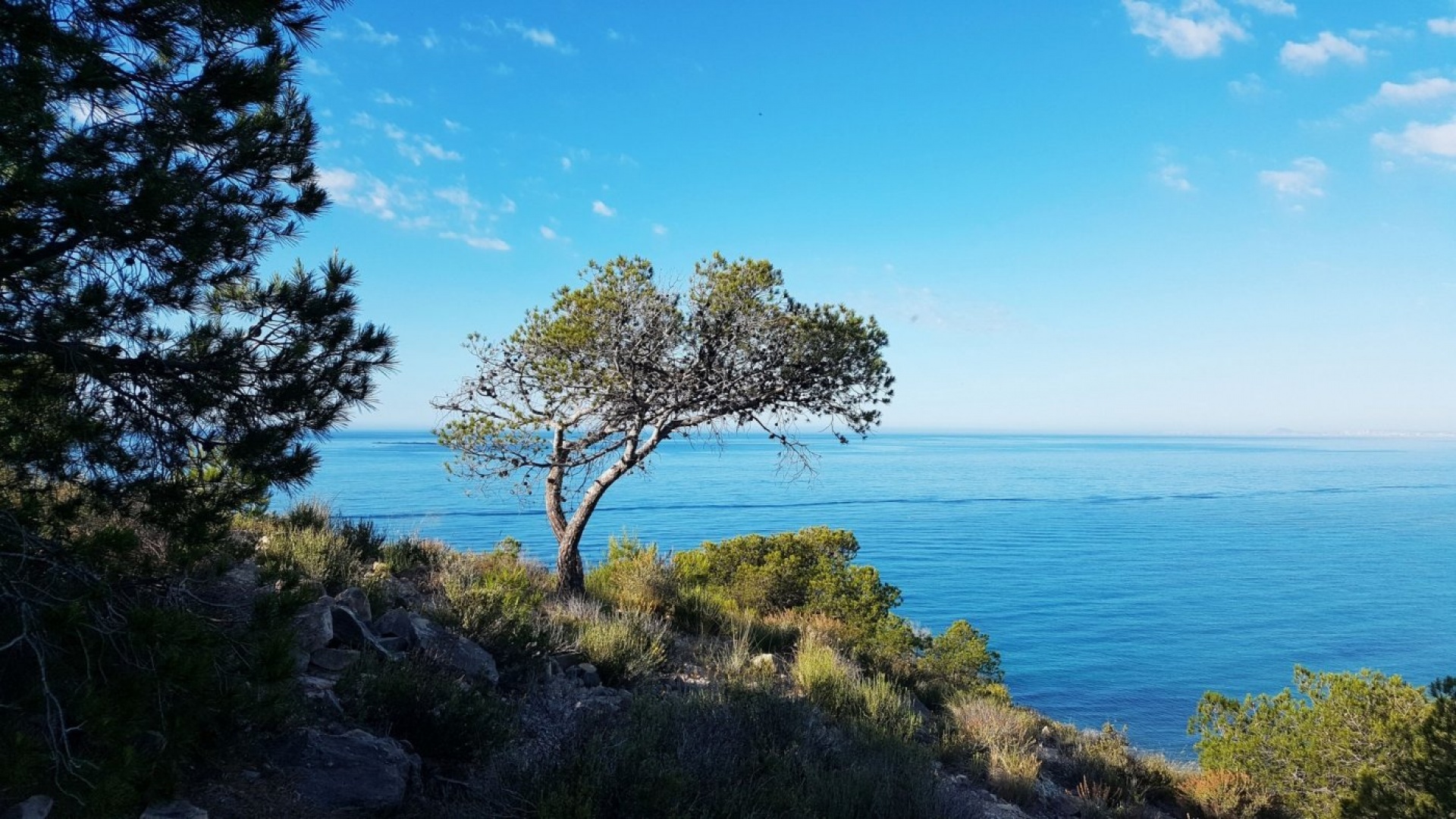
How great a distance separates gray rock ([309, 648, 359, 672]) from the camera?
6.30 meters

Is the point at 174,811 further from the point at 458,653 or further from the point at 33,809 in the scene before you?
the point at 458,653

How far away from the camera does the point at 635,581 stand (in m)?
13.7

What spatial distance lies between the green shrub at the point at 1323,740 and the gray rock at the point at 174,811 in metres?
11.2

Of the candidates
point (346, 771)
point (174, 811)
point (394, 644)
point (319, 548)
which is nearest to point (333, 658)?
point (394, 644)

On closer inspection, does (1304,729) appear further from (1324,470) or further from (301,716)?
(1324,470)

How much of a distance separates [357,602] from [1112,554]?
4924 cm

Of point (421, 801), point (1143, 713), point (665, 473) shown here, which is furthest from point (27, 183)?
point (665, 473)

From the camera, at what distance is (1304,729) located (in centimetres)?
1058

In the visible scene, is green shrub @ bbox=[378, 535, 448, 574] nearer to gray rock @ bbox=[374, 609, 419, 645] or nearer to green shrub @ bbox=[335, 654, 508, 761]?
gray rock @ bbox=[374, 609, 419, 645]

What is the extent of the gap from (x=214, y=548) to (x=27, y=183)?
279 centimetres

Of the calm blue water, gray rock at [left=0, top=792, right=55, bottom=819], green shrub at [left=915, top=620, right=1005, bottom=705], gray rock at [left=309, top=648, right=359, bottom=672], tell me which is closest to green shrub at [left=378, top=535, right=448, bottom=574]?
the calm blue water

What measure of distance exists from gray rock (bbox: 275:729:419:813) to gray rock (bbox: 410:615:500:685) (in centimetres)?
199

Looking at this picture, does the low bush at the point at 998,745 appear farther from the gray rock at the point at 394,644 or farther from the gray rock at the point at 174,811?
the gray rock at the point at 174,811

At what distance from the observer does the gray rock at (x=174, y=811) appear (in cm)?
354
